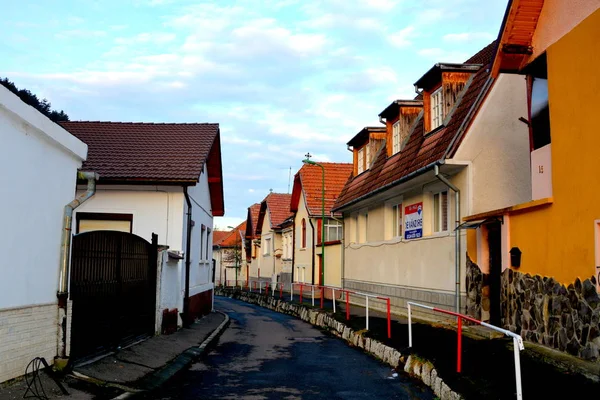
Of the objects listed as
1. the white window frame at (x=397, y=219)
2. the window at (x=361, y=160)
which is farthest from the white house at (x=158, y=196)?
the window at (x=361, y=160)

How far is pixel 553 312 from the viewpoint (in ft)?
32.1

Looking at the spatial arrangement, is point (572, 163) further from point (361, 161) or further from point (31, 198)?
point (361, 161)

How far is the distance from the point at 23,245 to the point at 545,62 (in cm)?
913

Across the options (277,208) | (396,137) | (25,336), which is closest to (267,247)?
(277,208)

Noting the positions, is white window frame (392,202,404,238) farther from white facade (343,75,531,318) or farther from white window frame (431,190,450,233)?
white window frame (431,190,450,233)

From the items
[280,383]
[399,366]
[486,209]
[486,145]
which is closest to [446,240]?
[486,209]

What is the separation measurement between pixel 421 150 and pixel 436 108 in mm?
1315

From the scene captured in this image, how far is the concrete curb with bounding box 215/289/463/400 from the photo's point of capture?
853 centimetres

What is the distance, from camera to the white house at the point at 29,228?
750cm

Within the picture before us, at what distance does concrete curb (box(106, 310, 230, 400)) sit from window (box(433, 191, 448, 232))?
657 cm

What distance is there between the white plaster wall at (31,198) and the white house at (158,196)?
491 centimetres

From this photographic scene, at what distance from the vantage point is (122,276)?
11.1m

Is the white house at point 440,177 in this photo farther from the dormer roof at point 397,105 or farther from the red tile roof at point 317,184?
the red tile roof at point 317,184

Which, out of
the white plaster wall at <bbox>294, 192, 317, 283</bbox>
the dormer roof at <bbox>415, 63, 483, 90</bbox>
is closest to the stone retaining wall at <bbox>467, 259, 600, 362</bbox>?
the dormer roof at <bbox>415, 63, 483, 90</bbox>
